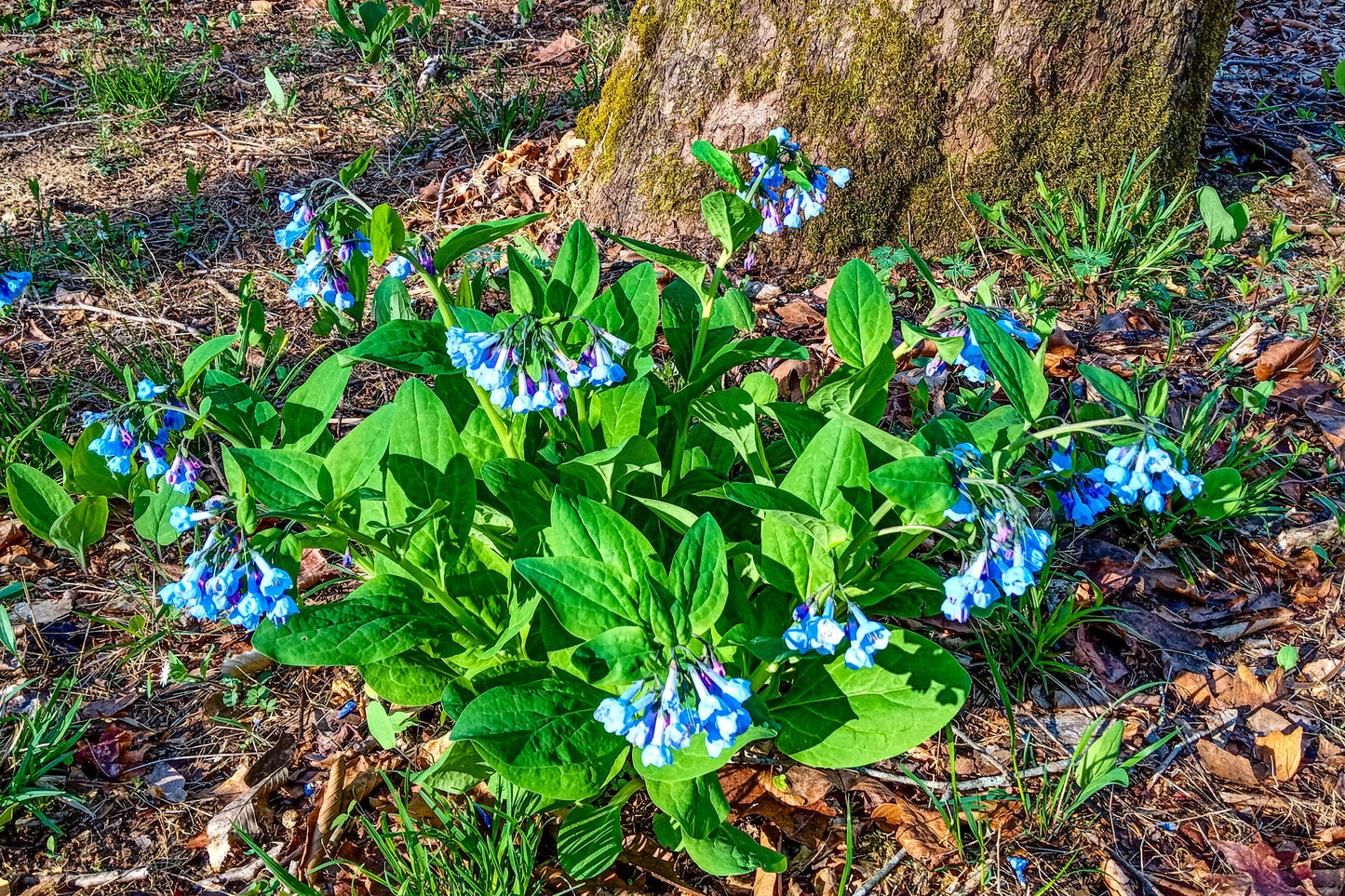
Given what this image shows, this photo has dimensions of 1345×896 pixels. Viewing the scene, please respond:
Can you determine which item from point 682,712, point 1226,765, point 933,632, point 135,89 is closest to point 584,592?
point 682,712

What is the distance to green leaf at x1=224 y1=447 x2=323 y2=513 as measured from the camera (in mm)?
1423

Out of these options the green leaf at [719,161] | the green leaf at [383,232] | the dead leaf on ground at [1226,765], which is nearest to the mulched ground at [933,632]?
the dead leaf on ground at [1226,765]

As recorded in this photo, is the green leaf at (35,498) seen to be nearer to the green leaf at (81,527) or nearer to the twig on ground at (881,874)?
the green leaf at (81,527)

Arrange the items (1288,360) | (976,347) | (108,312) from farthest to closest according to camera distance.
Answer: (108,312), (1288,360), (976,347)

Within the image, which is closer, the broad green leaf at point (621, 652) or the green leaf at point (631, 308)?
the broad green leaf at point (621, 652)

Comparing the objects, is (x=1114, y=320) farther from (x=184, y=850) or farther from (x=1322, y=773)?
(x=184, y=850)

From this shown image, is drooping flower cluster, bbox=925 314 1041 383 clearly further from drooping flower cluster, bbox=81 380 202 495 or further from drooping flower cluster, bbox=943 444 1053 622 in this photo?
drooping flower cluster, bbox=81 380 202 495

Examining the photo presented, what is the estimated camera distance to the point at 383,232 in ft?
4.67

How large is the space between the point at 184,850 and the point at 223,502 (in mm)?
791

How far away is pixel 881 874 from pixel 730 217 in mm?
1186

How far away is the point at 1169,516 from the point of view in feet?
7.36

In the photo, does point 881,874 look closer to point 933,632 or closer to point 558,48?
point 933,632

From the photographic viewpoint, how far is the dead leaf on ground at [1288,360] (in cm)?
261

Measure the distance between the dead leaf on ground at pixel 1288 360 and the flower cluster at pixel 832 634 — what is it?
1.97 meters
